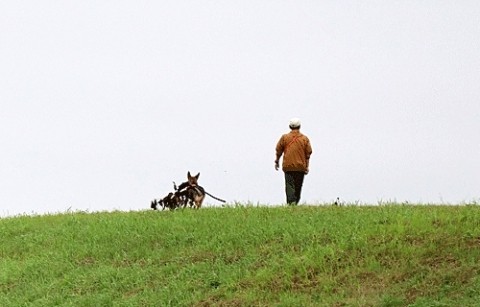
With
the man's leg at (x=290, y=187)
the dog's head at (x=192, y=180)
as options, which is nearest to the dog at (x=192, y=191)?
the dog's head at (x=192, y=180)

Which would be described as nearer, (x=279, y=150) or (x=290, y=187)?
(x=279, y=150)

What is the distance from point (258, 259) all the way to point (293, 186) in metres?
6.72

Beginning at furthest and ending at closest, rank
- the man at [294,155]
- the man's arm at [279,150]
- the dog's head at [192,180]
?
1. the man's arm at [279,150]
2. the dog's head at [192,180]
3. the man at [294,155]

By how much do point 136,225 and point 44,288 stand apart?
337 cm

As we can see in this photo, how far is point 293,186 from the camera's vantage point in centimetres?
2191

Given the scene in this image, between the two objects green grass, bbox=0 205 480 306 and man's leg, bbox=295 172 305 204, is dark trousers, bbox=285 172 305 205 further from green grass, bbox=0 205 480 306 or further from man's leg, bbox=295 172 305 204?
green grass, bbox=0 205 480 306

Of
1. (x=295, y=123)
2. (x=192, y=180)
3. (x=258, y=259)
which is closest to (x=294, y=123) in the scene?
(x=295, y=123)

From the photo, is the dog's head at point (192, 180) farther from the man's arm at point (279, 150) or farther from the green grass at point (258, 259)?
the man's arm at point (279, 150)

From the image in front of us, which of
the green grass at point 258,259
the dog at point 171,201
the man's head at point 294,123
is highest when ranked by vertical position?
the man's head at point 294,123

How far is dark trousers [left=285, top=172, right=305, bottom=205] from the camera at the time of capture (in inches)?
855

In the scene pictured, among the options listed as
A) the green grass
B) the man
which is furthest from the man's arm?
the green grass

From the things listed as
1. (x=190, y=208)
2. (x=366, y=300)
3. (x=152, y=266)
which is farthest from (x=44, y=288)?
(x=366, y=300)

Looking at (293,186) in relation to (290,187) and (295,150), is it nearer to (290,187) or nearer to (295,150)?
(290,187)

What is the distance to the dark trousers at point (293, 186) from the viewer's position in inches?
855
